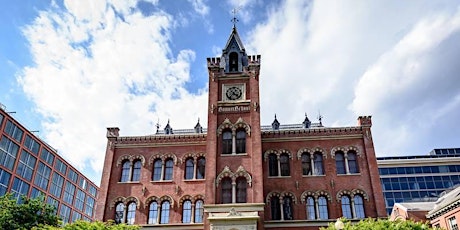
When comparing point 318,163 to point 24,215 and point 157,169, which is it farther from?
point 24,215

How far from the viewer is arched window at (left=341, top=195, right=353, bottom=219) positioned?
31250 millimetres

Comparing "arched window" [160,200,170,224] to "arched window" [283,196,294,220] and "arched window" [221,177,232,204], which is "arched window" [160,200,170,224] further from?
"arched window" [283,196,294,220]

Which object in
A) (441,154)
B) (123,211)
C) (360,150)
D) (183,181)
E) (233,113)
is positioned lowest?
(123,211)

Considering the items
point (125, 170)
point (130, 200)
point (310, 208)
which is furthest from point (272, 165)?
point (125, 170)

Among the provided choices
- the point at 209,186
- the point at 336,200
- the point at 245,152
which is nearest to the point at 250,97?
Result: the point at 245,152

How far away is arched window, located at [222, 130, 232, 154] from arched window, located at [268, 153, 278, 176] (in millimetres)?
3864

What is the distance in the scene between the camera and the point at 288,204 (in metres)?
32.1

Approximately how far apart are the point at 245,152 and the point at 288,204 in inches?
219

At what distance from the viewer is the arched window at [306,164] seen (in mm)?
33375

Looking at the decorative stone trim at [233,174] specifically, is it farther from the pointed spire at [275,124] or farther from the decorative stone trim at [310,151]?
the pointed spire at [275,124]

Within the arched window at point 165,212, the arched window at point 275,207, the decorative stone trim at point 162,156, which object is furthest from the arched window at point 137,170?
the arched window at point 275,207

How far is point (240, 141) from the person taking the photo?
1300 inches

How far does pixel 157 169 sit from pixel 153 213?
13.2 ft

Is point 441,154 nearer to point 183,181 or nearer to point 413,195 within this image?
point 413,195
